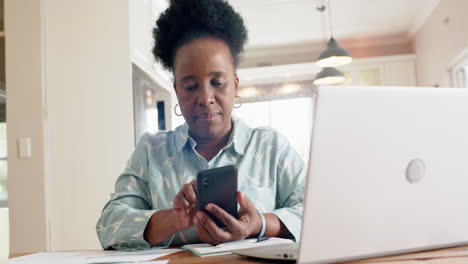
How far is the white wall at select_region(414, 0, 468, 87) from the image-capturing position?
164 inches

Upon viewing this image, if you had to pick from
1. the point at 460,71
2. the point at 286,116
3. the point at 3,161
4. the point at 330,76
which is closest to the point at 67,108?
the point at 3,161

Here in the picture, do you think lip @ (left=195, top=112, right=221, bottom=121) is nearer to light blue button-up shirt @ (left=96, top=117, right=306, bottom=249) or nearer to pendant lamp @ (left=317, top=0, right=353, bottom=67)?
light blue button-up shirt @ (left=96, top=117, right=306, bottom=249)

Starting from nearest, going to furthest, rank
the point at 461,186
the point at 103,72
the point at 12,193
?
the point at 461,186 < the point at 12,193 < the point at 103,72

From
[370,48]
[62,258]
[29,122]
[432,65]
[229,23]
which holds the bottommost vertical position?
[62,258]

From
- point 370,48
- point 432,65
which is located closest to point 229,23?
point 432,65

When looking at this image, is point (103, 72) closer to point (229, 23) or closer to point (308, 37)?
point (229, 23)

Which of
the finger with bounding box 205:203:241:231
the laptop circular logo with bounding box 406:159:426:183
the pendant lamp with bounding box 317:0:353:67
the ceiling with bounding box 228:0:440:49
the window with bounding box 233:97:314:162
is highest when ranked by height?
the ceiling with bounding box 228:0:440:49

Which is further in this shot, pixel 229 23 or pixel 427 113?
pixel 229 23

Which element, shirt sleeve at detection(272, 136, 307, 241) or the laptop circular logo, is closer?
the laptop circular logo

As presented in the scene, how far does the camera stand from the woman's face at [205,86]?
3.79 ft

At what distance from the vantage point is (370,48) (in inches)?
262

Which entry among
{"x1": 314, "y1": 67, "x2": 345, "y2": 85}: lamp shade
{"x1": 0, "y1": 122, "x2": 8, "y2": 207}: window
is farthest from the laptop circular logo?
{"x1": 314, "y1": 67, "x2": 345, "y2": 85}: lamp shade

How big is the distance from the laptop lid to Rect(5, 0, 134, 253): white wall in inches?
72.3

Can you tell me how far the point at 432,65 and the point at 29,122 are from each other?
4950mm
